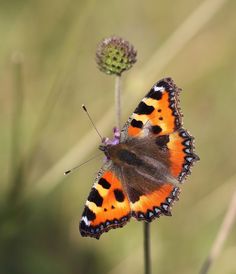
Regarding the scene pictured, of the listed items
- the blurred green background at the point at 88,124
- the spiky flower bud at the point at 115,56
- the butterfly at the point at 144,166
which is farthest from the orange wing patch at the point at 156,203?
the blurred green background at the point at 88,124

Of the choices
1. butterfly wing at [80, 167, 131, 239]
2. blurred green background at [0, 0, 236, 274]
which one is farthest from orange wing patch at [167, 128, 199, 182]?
blurred green background at [0, 0, 236, 274]

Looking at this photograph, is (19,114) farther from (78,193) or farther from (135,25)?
(135,25)

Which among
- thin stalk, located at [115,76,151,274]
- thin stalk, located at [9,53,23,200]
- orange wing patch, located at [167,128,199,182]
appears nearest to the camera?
thin stalk, located at [115,76,151,274]

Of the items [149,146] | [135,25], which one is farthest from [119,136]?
[135,25]

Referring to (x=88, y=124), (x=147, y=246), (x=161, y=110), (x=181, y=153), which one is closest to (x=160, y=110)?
(x=161, y=110)

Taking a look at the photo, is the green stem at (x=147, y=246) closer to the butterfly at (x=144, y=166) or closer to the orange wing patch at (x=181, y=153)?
the butterfly at (x=144, y=166)

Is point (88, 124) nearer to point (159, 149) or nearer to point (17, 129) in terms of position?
point (17, 129)

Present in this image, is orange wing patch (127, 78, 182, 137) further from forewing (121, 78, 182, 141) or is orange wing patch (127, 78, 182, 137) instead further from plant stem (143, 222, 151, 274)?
plant stem (143, 222, 151, 274)
